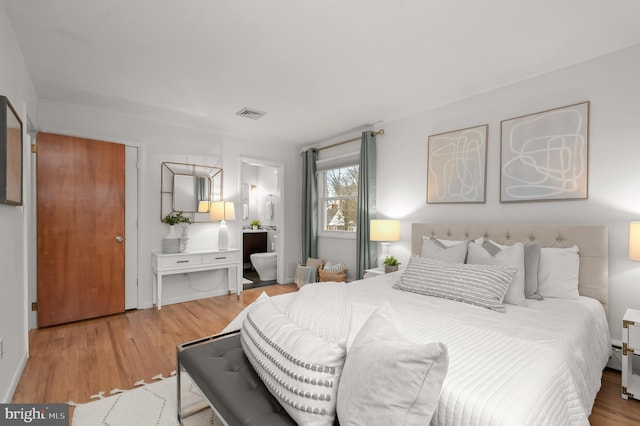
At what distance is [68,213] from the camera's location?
3369 mm

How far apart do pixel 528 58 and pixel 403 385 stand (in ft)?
8.85

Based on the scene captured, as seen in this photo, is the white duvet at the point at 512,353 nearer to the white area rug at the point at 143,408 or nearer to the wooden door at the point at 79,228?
the white area rug at the point at 143,408

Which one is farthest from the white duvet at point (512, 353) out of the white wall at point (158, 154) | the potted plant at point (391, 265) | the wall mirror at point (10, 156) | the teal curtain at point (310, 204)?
the teal curtain at point (310, 204)

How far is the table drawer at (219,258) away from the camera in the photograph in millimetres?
4113

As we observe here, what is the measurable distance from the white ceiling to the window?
1464 millimetres

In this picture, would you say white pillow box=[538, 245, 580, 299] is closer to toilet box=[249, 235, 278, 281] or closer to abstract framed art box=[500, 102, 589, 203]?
abstract framed art box=[500, 102, 589, 203]

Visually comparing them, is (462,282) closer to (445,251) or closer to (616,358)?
(445,251)

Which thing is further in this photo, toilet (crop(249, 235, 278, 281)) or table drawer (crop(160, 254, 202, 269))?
toilet (crop(249, 235, 278, 281))

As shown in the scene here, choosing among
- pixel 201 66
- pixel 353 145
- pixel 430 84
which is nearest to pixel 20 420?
pixel 201 66

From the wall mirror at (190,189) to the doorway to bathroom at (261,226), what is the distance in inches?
37.7

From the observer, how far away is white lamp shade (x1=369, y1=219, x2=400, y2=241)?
358cm

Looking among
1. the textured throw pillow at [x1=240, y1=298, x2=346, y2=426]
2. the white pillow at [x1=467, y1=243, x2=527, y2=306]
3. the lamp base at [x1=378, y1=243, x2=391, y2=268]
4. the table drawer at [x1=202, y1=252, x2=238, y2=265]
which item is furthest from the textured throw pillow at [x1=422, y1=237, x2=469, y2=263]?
the table drawer at [x1=202, y1=252, x2=238, y2=265]

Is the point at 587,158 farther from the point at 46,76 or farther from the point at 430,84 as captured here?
the point at 46,76

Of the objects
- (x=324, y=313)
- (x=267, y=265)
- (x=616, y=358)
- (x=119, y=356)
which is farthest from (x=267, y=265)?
(x=616, y=358)
